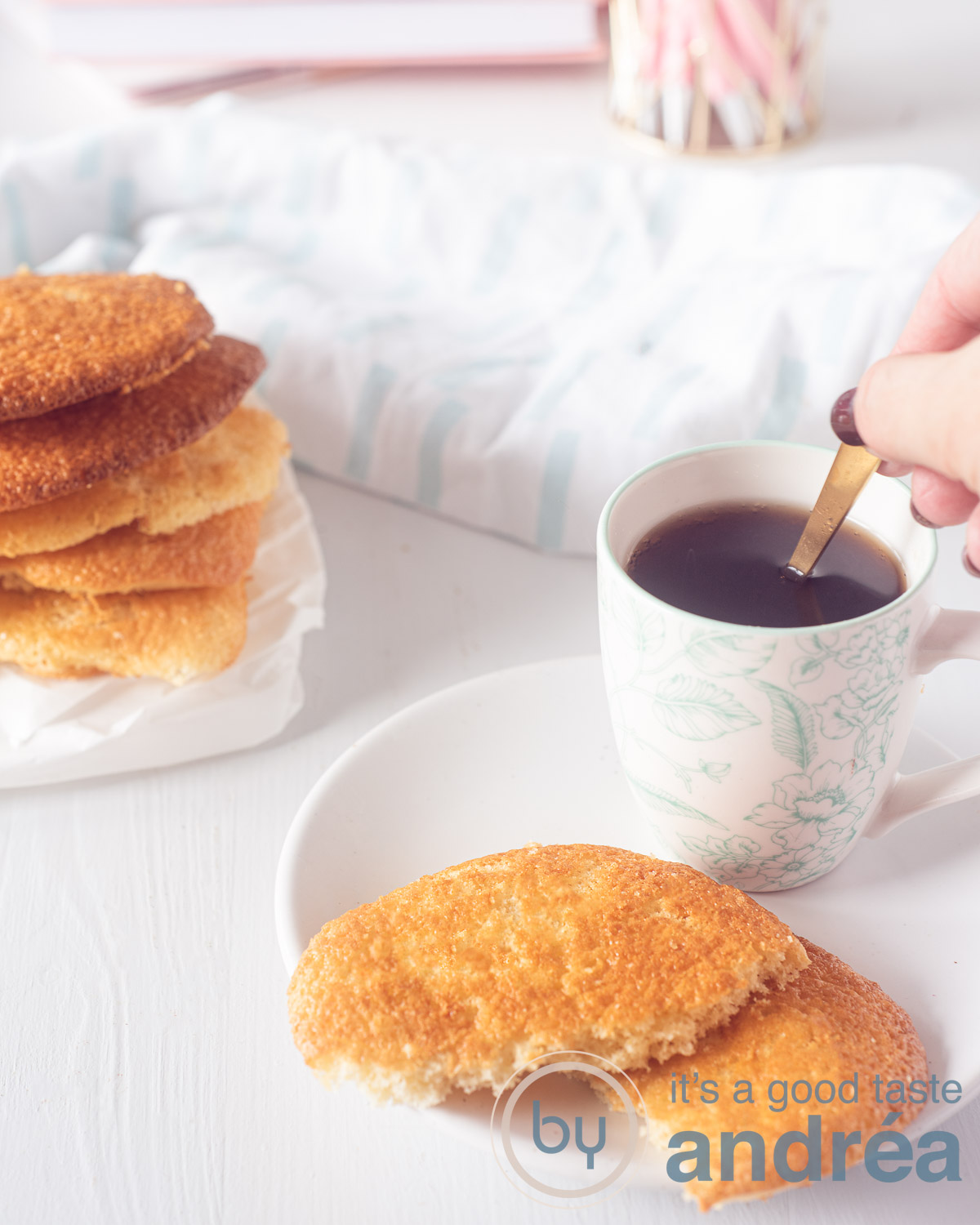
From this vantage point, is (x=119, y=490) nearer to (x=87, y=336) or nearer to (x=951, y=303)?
(x=87, y=336)

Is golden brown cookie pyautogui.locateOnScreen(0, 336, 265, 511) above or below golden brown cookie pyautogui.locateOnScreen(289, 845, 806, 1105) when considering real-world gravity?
above

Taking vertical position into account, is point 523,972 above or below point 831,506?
below

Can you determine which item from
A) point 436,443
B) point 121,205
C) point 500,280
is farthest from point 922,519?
point 121,205

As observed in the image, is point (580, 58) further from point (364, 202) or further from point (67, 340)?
point (67, 340)

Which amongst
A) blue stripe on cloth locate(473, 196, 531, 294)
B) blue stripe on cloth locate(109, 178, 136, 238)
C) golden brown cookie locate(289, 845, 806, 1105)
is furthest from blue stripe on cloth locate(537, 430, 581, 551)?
blue stripe on cloth locate(109, 178, 136, 238)

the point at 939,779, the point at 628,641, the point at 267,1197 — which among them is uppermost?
the point at 628,641

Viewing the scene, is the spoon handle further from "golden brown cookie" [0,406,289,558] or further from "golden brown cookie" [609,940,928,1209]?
"golden brown cookie" [0,406,289,558]

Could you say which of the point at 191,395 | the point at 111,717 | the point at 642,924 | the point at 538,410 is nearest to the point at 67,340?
the point at 191,395
